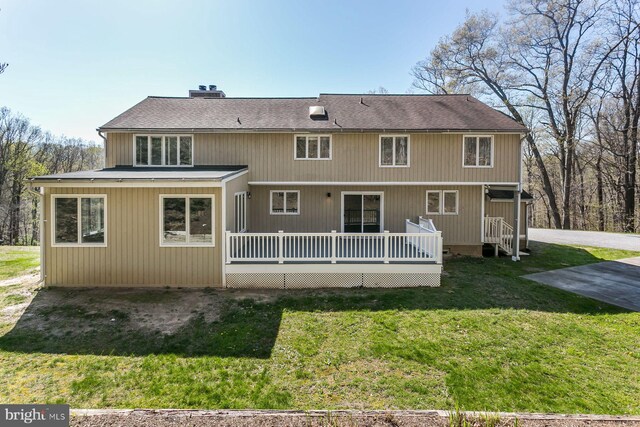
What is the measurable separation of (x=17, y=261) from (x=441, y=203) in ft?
54.0

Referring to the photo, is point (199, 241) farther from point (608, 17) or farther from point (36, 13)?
point (608, 17)


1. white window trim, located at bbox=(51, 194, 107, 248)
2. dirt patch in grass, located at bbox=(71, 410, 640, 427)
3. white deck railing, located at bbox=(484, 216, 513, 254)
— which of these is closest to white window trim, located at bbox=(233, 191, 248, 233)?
white window trim, located at bbox=(51, 194, 107, 248)

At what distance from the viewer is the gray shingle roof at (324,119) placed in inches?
450

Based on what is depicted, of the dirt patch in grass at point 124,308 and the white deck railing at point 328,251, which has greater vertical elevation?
the white deck railing at point 328,251

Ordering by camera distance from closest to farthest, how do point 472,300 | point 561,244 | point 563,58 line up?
point 472,300 < point 561,244 < point 563,58

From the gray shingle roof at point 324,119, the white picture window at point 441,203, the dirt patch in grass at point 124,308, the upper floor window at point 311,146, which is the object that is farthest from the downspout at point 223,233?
the white picture window at point 441,203

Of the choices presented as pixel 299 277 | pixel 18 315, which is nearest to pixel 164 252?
pixel 18 315

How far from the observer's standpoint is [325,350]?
17.4 ft

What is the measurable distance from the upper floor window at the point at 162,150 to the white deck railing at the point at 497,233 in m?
12.0

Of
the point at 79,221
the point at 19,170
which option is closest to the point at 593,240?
the point at 79,221

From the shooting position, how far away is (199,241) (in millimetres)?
8258

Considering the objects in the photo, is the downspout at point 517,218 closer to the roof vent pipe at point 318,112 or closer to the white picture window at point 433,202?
the white picture window at point 433,202

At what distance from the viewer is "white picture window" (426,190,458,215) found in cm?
1227

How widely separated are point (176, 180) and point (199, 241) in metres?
1.73
